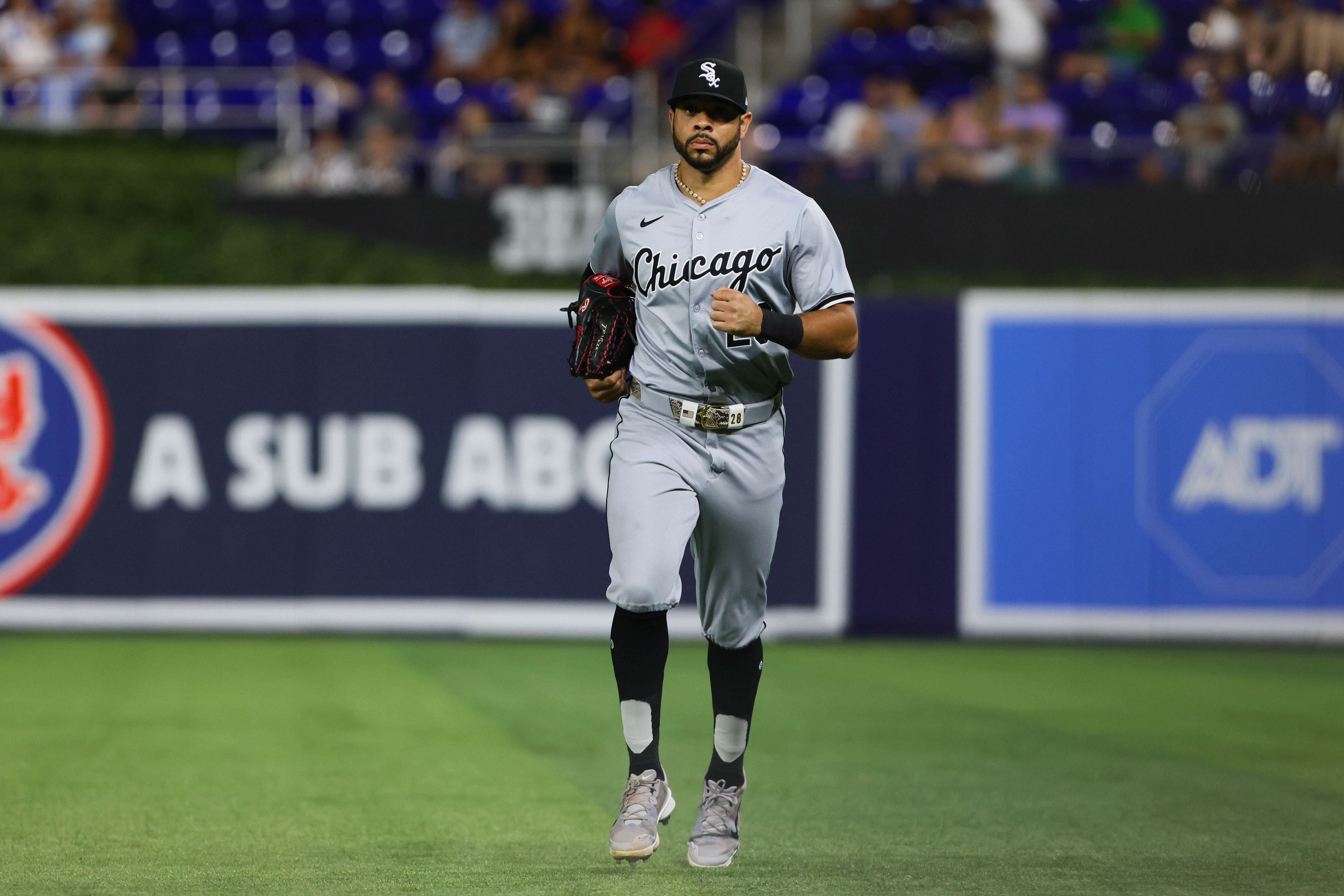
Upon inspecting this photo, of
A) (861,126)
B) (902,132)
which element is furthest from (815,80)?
(902,132)

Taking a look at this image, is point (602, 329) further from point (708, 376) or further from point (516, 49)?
point (516, 49)

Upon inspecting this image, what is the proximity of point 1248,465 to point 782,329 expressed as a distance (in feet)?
19.6

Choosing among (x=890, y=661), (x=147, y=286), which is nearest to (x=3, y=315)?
(x=147, y=286)

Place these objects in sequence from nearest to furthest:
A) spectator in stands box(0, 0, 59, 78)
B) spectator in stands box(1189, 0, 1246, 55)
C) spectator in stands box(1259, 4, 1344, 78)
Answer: spectator in stands box(1259, 4, 1344, 78)
spectator in stands box(1189, 0, 1246, 55)
spectator in stands box(0, 0, 59, 78)

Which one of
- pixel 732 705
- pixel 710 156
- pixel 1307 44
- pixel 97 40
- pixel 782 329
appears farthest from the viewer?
pixel 97 40

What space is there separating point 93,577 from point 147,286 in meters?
2.00

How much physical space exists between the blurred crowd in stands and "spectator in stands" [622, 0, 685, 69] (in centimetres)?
2

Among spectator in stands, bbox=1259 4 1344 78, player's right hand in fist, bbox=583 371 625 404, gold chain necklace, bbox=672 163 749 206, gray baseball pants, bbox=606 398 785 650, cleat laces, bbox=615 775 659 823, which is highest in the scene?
spectator in stands, bbox=1259 4 1344 78

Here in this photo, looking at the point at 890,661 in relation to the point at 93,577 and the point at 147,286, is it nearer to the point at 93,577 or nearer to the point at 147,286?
the point at 93,577

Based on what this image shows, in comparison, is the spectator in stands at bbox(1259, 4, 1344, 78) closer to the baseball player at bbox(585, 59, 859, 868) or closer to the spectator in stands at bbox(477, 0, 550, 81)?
the spectator in stands at bbox(477, 0, 550, 81)

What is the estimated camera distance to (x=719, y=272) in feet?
14.0

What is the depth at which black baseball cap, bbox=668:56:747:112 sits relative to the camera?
13.6ft

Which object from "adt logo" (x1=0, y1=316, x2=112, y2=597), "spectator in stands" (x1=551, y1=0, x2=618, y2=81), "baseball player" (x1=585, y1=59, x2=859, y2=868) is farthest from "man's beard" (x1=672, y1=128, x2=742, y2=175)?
"spectator in stands" (x1=551, y1=0, x2=618, y2=81)

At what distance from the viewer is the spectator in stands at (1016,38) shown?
1309 centimetres
